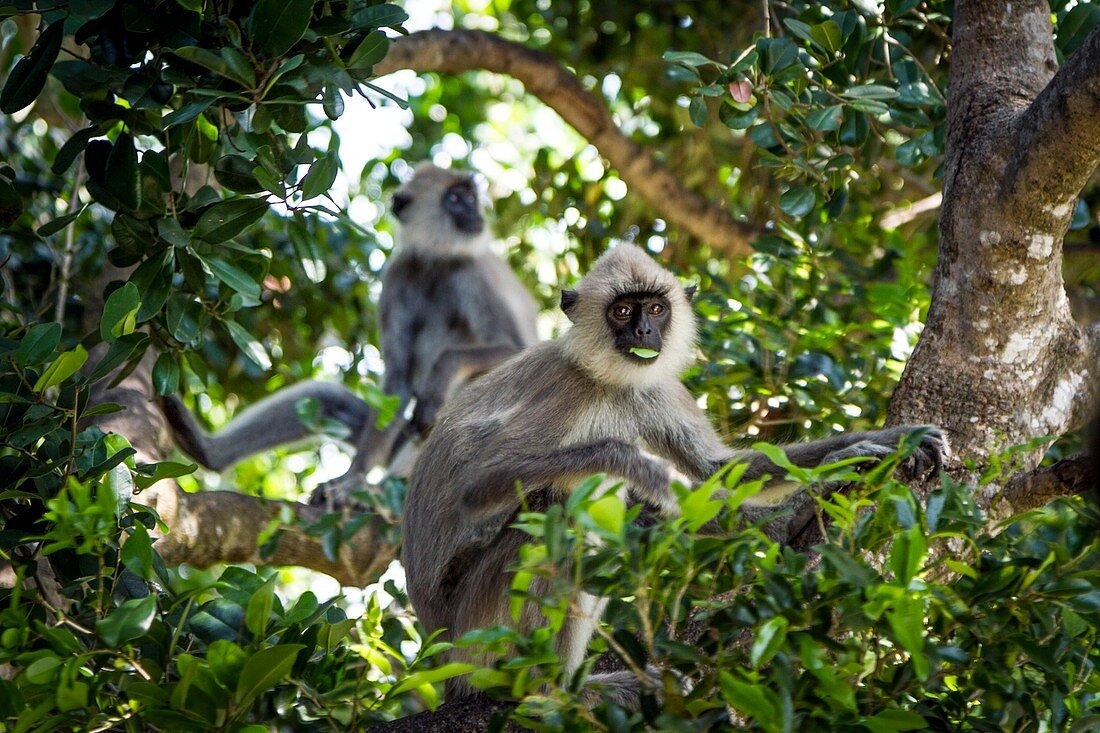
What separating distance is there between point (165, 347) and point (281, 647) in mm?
1756

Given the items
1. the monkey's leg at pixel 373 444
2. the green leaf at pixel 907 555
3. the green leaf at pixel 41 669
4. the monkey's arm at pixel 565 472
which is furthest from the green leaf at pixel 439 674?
the monkey's leg at pixel 373 444

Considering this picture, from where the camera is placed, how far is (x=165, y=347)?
12.2ft

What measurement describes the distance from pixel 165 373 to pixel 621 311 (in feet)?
5.76

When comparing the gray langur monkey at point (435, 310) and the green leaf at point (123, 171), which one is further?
the gray langur monkey at point (435, 310)

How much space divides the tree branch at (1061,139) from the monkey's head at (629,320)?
1.42 meters

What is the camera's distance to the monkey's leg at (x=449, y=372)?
7785mm

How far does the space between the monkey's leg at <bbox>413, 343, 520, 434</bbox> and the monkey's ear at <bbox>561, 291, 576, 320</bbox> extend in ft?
10.3

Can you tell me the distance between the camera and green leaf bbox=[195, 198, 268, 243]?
10.3 ft

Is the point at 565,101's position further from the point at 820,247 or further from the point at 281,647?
the point at 281,647

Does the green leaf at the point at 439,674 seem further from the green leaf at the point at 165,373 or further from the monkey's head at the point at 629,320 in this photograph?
the monkey's head at the point at 629,320

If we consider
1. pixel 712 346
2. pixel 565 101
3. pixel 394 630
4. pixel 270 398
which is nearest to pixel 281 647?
pixel 394 630

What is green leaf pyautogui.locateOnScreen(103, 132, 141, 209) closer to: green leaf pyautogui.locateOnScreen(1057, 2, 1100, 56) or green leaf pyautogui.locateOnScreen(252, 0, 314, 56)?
green leaf pyautogui.locateOnScreen(252, 0, 314, 56)

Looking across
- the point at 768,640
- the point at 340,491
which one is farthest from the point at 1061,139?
the point at 340,491

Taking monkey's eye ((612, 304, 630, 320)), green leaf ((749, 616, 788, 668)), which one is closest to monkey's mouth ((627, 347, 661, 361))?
monkey's eye ((612, 304, 630, 320))
